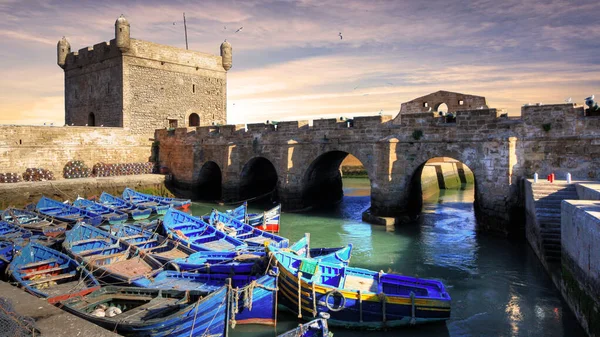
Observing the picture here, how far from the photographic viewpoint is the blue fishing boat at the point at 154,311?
24.4ft

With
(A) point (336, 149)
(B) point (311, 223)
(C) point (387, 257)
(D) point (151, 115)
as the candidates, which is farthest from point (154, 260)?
(D) point (151, 115)

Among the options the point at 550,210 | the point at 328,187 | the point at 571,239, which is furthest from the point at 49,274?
the point at 328,187

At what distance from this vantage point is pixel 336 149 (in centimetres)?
2059

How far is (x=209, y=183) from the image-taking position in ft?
91.3

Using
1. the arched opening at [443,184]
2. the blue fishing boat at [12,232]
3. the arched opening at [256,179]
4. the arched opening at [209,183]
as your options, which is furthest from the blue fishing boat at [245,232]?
the arched opening at [209,183]

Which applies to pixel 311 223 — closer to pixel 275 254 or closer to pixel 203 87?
pixel 275 254

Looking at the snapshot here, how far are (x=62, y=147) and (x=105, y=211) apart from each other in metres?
8.28

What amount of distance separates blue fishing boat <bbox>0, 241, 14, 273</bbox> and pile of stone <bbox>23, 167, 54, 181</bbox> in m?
11.8

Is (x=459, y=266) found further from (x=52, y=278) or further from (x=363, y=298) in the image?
(x=52, y=278)

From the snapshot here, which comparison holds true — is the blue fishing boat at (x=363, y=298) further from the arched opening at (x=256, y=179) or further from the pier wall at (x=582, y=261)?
the arched opening at (x=256, y=179)

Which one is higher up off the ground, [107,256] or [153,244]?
[107,256]

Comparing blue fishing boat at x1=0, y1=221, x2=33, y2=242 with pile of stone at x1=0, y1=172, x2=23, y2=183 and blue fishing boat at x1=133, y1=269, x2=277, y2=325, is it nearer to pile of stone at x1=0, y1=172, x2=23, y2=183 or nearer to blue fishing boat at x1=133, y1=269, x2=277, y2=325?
blue fishing boat at x1=133, y1=269, x2=277, y2=325

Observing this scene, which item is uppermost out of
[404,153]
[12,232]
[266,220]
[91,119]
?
[91,119]

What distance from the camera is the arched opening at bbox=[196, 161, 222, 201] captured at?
88.7ft
